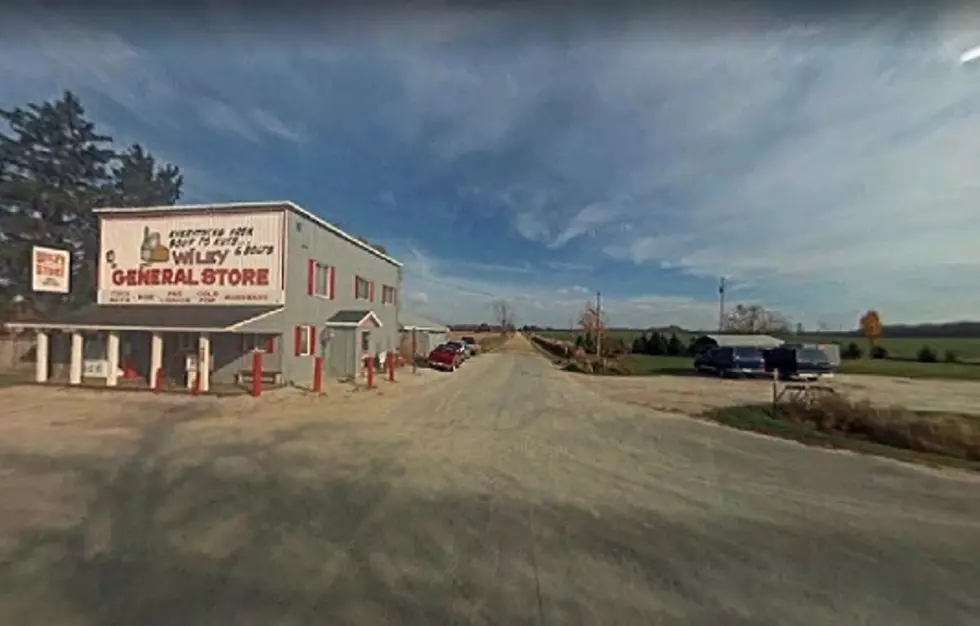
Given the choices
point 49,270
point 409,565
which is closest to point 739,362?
point 409,565

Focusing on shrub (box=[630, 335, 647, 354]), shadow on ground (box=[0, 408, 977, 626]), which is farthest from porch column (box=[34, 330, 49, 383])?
shrub (box=[630, 335, 647, 354])

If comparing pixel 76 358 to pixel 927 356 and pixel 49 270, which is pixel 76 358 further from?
pixel 927 356

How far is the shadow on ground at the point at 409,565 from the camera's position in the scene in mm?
3582

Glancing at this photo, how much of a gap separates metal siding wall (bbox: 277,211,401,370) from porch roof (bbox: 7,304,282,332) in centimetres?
133

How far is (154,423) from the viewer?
11250 mm

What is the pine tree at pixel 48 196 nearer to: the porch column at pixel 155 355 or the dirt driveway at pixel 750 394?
the porch column at pixel 155 355

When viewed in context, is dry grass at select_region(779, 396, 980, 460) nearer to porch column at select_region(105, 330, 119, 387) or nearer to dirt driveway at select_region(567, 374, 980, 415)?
dirt driveway at select_region(567, 374, 980, 415)

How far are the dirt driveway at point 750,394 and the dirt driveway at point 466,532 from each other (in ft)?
25.8

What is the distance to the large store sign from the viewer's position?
19.6 metres

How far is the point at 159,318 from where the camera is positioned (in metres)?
18.5

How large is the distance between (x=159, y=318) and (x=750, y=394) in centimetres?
2367

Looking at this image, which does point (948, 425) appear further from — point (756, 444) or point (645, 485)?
point (645, 485)

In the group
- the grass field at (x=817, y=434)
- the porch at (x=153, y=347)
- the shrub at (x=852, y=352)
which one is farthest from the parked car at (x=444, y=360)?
the shrub at (x=852, y=352)

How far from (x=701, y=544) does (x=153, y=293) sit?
890 inches
